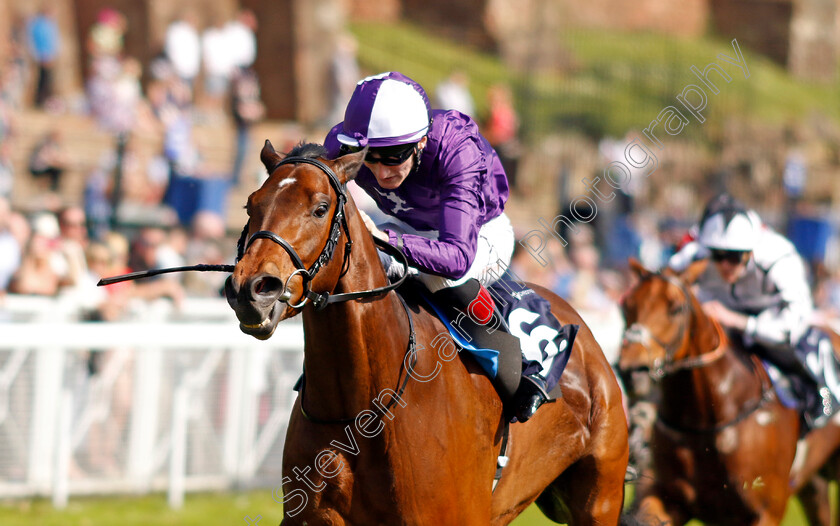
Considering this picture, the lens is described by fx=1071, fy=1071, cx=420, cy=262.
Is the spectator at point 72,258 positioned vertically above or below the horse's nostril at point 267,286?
below

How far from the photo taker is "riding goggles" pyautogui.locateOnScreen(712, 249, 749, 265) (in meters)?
6.47

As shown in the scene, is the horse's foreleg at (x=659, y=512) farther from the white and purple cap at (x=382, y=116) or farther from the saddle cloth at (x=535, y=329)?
the white and purple cap at (x=382, y=116)

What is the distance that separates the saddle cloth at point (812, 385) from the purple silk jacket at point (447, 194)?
2901 mm

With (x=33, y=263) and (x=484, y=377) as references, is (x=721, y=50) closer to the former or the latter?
(x=33, y=263)

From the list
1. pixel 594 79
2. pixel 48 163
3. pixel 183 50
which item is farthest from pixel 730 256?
pixel 594 79

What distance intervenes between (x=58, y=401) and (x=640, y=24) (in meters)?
29.0

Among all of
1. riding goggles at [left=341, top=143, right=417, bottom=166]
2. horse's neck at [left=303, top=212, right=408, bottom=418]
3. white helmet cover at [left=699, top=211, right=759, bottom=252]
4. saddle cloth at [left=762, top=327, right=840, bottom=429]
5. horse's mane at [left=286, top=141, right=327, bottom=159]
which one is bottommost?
saddle cloth at [left=762, top=327, right=840, bottom=429]

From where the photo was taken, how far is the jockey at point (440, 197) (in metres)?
3.87

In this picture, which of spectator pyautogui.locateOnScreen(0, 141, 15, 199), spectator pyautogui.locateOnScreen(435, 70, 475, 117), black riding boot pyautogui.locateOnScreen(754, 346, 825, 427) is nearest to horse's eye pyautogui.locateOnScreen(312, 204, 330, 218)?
black riding boot pyautogui.locateOnScreen(754, 346, 825, 427)

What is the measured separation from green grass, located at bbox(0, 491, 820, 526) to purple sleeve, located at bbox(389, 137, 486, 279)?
3977mm

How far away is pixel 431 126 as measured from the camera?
412cm

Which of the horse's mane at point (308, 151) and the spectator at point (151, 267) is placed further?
the spectator at point (151, 267)

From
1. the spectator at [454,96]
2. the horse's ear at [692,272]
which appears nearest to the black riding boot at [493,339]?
the horse's ear at [692,272]

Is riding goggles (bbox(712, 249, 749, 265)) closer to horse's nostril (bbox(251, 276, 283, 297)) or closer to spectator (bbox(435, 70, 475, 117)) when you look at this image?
horse's nostril (bbox(251, 276, 283, 297))
